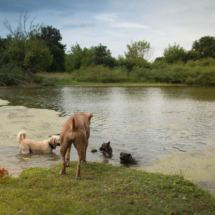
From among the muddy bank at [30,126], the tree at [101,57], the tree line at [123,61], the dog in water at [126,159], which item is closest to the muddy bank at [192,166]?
the dog in water at [126,159]

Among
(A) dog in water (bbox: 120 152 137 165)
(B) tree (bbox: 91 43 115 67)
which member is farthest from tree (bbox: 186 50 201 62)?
(A) dog in water (bbox: 120 152 137 165)

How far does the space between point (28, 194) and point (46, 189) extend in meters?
0.39

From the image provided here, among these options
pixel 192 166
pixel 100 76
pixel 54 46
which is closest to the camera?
pixel 192 166

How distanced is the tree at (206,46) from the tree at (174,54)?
6582 millimetres

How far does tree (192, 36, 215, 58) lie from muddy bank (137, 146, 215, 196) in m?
81.5

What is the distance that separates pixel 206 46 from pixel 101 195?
292ft

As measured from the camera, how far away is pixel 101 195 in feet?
13.1

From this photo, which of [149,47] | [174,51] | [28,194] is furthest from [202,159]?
[149,47]

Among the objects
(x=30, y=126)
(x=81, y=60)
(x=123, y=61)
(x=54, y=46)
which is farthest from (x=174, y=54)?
(x=30, y=126)

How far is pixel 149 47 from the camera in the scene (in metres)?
90.9

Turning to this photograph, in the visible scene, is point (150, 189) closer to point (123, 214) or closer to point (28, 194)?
point (123, 214)

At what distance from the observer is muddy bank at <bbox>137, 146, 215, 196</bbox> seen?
6149 millimetres

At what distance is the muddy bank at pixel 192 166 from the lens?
20.2 ft

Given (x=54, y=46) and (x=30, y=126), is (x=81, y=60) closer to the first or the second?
(x=54, y=46)
